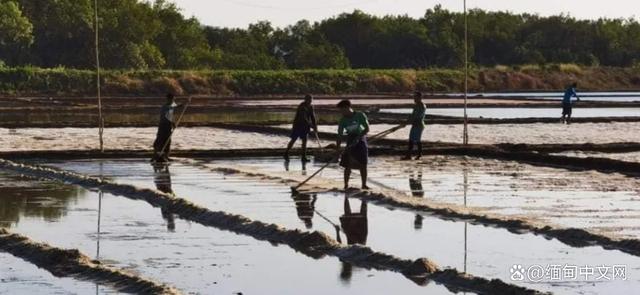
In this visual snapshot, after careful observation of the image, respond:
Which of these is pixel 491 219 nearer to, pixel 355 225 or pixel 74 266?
pixel 355 225

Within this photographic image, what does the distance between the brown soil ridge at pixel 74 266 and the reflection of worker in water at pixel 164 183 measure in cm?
207

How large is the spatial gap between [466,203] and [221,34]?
97259 millimetres

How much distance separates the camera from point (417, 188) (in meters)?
20.7

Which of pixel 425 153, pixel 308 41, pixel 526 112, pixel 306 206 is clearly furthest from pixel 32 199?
pixel 308 41

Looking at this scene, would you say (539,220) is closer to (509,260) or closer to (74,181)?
(509,260)

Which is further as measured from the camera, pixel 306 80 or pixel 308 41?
pixel 308 41

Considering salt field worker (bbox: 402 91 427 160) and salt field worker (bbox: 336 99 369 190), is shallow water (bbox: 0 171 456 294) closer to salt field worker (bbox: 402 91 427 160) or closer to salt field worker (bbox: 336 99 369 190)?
salt field worker (bbox: 336 99 369 190)

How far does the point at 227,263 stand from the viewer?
523 inches

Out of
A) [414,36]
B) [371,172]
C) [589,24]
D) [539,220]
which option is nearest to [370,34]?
[414,36]

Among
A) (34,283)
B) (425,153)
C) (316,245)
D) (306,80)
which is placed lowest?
(306,80)

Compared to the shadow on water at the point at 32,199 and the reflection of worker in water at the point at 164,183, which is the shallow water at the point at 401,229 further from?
the shadow on water at the point at 32,199

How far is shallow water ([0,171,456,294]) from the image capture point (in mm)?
11930

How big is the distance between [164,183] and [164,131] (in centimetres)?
393

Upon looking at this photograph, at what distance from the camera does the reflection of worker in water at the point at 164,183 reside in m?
16.7
